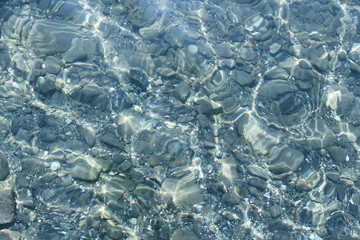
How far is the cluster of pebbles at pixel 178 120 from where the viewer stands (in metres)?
3.58

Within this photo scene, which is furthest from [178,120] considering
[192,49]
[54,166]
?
[54,166]

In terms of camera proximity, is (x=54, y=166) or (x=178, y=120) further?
(x=178, y=120)

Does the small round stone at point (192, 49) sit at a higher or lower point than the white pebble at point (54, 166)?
higher

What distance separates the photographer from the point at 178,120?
4.16 m

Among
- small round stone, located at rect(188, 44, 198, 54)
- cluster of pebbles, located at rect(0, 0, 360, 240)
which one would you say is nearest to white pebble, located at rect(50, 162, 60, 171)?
cluster of pebbles, located at rect(0, 0, 360, 240)

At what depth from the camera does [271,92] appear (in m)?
4.41

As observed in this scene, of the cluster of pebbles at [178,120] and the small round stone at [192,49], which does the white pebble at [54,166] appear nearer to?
the cluster of pebbles at [178,120]

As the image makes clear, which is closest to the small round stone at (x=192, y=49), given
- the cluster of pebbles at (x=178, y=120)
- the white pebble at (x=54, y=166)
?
the cluster of pebbles at (x=178, y=120)

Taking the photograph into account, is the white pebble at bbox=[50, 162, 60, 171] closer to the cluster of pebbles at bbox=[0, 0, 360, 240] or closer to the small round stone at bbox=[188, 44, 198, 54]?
the cluster of pebbles at bbox=[0, 0, 360, 240]

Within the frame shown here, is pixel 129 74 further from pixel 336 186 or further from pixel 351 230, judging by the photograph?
pixel 351 230

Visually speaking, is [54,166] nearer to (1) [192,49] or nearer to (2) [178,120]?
(2) [178,120]

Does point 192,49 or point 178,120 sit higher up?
point 192,49

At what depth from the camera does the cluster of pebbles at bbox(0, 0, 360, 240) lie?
3.58 metres

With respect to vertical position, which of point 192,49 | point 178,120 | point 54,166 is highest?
point 192,49
